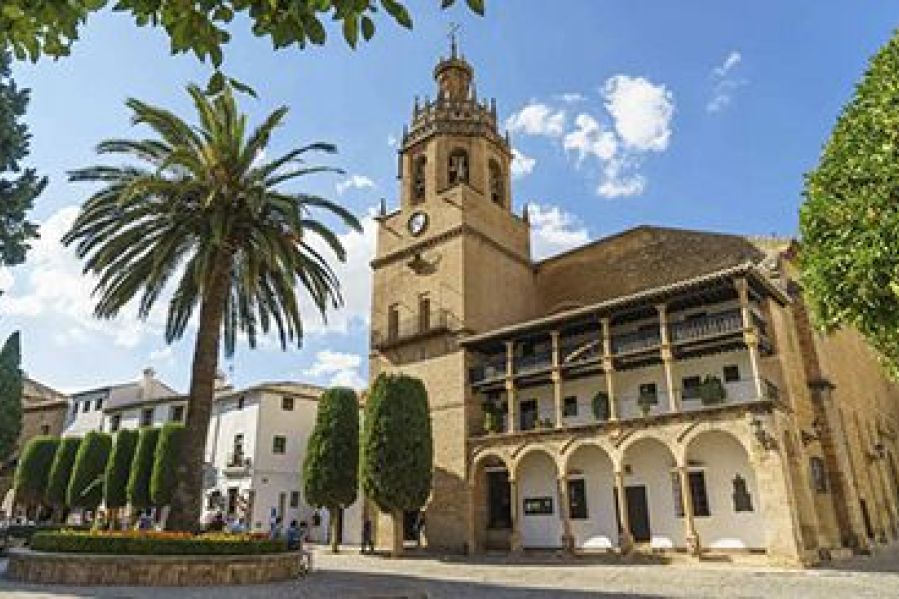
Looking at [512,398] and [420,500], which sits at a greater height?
[512,398]

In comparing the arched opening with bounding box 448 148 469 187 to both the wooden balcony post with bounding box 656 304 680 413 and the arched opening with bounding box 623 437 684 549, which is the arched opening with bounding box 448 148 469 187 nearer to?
the wooden balcony post with bounding box 656 304 680 413

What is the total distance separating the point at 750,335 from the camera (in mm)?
20484

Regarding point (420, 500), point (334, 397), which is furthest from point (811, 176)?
point (334, 397)

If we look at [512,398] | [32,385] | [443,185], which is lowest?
[512,398]

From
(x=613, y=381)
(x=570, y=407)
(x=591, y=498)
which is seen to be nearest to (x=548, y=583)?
(x=591, y=498)

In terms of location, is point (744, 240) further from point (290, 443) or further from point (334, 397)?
point (290, 443)

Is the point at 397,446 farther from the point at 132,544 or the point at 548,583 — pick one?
the point at 132,544

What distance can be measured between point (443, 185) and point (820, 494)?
2108 cm

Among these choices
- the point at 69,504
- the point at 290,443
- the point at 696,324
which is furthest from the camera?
the point at 290,443

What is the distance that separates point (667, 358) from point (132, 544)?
57.1ft

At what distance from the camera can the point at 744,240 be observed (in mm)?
27172

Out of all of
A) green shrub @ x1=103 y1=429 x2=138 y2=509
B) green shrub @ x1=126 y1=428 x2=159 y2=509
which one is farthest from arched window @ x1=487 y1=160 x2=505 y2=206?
green shrub @ x1=103 y1=429 x2=138 y2=509

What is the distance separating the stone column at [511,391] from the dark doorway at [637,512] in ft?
15.6

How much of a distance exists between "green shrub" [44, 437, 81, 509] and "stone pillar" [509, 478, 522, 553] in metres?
25.9
